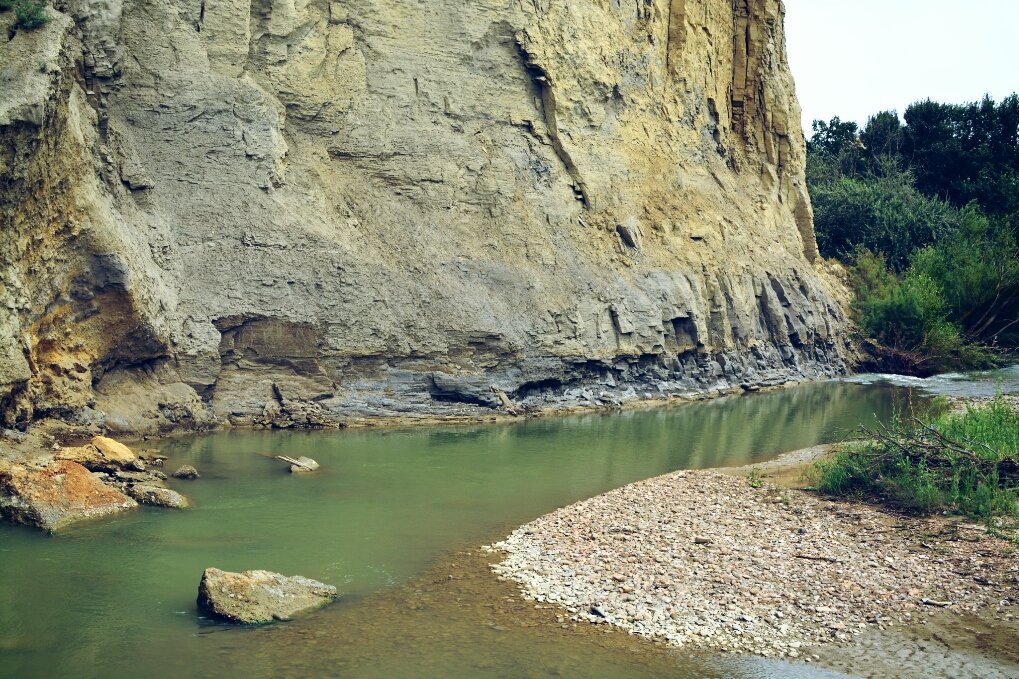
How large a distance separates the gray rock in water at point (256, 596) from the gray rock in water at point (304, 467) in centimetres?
560

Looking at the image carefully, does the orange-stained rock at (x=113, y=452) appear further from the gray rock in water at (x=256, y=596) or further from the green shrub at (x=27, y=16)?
the green shrub at (x=27, y=16)

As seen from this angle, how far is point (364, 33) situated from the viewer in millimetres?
22766

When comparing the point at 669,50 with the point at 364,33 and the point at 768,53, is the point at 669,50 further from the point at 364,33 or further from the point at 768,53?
the point at 364,33

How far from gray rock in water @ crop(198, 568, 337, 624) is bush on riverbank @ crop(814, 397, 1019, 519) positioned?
6.85 m

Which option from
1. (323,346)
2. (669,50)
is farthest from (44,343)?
(669,50)

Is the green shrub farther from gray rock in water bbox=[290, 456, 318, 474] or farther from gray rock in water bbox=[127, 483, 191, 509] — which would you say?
gray rock in water bbox=[290, 456, 318, 474]

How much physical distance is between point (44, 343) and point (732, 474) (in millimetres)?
10894

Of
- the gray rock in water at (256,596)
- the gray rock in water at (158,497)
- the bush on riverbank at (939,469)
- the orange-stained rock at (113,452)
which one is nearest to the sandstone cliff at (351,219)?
the orange-stained rock at (113,452)

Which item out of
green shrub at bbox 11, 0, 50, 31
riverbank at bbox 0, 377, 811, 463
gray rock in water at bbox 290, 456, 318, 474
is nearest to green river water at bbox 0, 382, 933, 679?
gray rock in water at bbox 290, 456, 318, 474

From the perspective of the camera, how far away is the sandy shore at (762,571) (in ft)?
28.8

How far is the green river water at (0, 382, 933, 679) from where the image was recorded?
8172 millimetres

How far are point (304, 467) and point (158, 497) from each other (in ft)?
9.02

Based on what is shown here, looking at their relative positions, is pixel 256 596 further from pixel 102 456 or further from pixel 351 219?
pixel 351 219

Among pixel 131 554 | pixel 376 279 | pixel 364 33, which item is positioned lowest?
pixel 131 554
